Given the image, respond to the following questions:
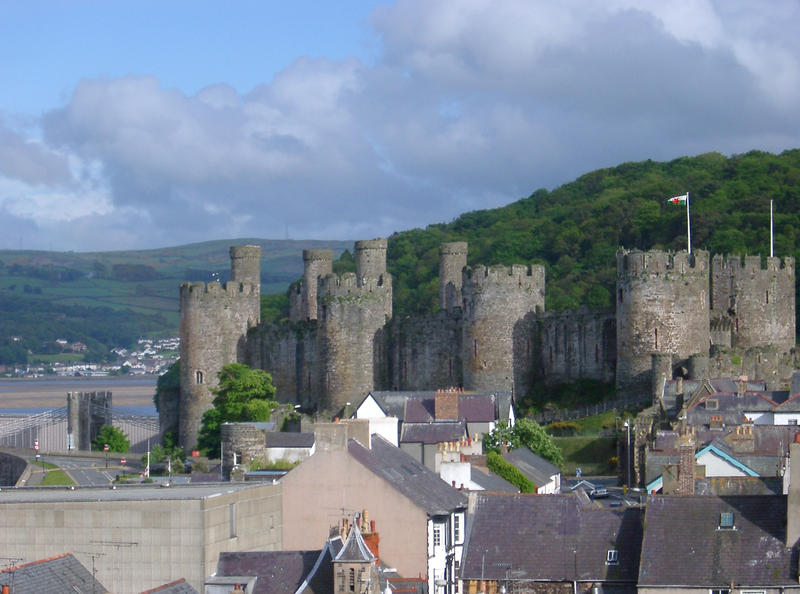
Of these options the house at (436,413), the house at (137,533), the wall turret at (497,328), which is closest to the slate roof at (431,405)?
the house at (436,413)

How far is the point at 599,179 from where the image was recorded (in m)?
110

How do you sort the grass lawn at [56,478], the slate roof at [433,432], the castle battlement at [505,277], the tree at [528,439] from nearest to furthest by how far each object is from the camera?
the slate roof at [433,432] → the grass lawn at [56,478] → the tree at [528,439] → the castle battlement at [505,277]

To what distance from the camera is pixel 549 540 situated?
94.5 ft

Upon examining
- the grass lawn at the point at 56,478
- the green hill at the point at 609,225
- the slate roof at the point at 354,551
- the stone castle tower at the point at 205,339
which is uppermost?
the green hill at the point at 609,225

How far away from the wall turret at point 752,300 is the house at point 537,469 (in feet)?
33.3

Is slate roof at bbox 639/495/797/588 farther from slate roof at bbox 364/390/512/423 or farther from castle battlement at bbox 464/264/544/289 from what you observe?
castle battlement at bbox 464/264/544/289

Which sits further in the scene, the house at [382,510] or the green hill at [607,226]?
the green hill at [607,226]

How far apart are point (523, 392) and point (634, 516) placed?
26.5 m

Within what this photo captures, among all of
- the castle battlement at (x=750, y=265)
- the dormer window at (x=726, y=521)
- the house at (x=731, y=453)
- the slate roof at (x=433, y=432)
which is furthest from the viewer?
the castle battlement at (x=750, y=265)

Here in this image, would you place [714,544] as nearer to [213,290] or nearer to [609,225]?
[213,290]

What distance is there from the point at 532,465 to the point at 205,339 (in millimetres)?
19328

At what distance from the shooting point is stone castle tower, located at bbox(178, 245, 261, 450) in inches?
2368

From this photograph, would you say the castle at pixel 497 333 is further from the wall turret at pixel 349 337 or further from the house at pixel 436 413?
the house at pixel 436 413

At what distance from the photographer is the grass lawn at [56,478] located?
46.2 m
